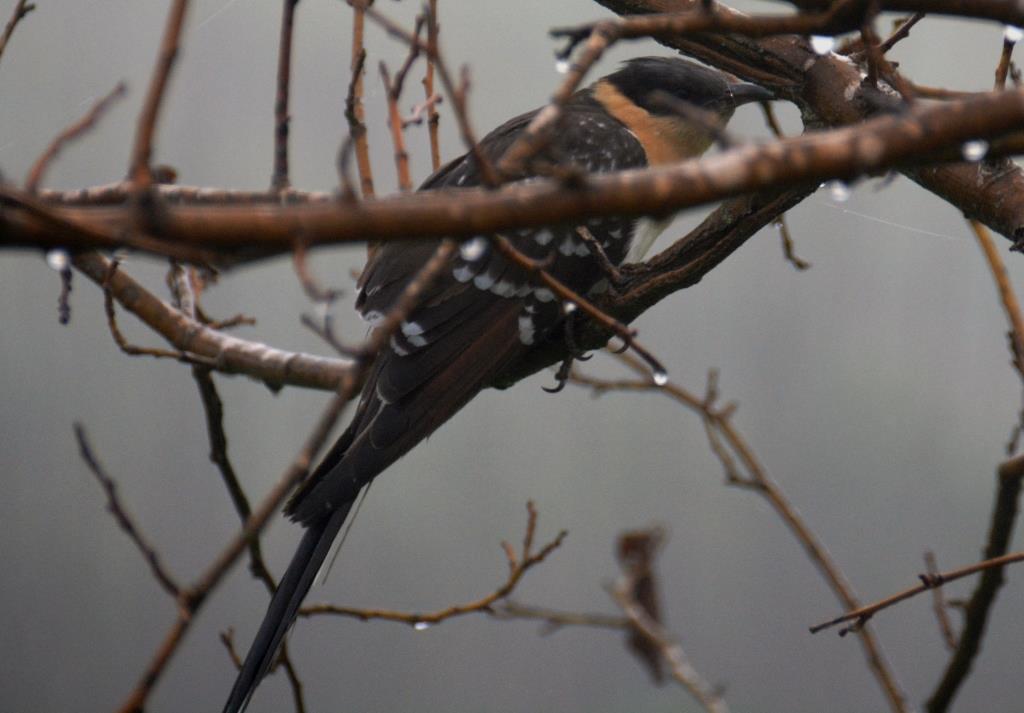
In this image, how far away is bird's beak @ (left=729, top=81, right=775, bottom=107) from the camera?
5.00 feet

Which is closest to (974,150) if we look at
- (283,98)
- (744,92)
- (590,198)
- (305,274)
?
(590,198)

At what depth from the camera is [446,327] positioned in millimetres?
1297

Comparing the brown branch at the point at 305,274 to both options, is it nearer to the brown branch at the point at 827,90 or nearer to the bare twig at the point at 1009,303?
the brown branch at the point at 827,90

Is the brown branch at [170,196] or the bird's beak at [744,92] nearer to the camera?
the brown branch at [170,196]

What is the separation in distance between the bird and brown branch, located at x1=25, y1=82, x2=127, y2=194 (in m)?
0.38

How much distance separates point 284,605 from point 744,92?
0.98 metres

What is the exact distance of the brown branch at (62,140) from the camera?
0.54 m

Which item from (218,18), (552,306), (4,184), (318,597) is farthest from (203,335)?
(4,184)

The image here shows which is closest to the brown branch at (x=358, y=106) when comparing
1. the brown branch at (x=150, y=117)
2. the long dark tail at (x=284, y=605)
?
the long dark tail at (x=284, y=605)

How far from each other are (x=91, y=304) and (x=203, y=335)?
79 cm

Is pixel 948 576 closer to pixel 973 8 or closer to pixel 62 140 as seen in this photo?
pixel 973 8

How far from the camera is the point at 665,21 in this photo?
0.58 meters

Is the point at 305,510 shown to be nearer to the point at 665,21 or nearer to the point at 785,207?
the point at 785,207

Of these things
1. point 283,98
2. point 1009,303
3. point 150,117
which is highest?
point 1009,303
